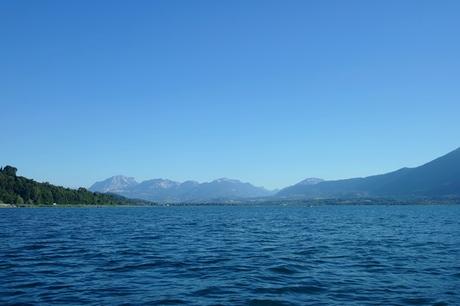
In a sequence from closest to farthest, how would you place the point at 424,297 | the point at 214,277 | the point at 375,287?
the point at 424,297
the point at 375,287
the point at 214,277

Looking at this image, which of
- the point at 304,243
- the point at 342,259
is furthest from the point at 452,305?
the point at 304,243

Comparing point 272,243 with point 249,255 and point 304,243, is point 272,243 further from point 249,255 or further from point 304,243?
point 249,255

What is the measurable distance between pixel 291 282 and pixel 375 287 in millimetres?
4880

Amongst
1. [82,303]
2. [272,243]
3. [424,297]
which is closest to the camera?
[82,303]

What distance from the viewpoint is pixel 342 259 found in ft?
127

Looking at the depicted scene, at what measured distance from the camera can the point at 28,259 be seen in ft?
123

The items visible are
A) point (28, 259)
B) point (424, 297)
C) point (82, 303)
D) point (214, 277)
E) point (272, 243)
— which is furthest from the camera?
point (272, 243)

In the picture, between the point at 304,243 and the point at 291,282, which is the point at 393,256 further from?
the point at 291,282

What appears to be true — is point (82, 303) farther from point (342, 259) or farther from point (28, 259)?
point (342, 259)

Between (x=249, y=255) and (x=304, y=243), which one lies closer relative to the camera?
(x=249, y=255)

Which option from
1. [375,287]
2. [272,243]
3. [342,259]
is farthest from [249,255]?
[375,287]

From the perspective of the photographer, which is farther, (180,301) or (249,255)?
Result: (249,255)

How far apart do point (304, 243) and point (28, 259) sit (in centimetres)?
2827

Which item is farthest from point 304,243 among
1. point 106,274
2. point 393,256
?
point 106,274
